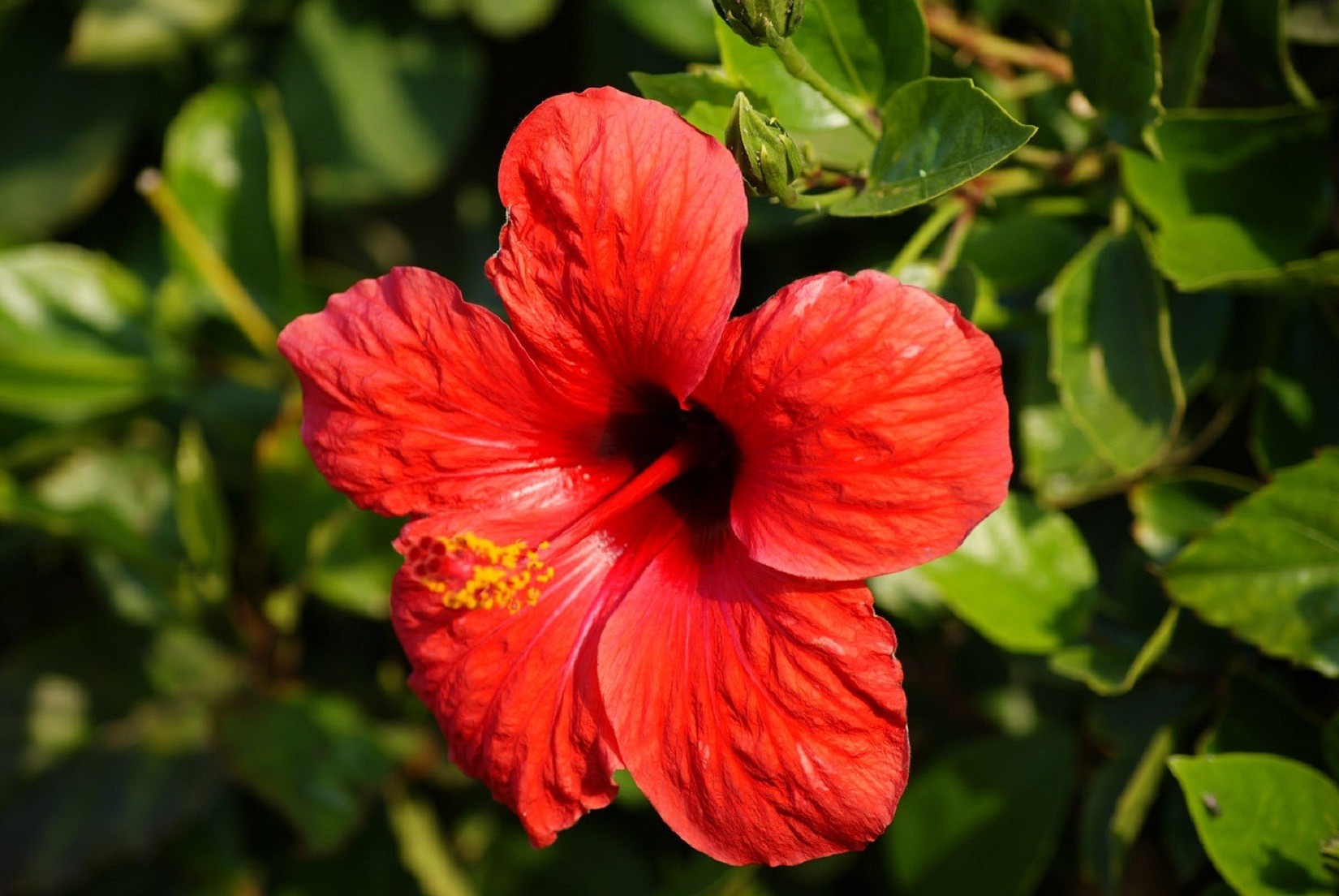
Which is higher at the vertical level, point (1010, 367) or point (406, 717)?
point (1010, 367)

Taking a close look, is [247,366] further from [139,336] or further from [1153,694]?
[1153,694]

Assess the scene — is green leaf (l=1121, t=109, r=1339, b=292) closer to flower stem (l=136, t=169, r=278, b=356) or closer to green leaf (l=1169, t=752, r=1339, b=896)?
green leaf (l=1169, t=752, r=1339, b=896)

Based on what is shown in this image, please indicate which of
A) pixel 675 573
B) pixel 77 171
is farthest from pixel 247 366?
pixel 675 573

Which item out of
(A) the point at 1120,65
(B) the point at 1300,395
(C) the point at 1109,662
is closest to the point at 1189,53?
(A) the point at 1120,65

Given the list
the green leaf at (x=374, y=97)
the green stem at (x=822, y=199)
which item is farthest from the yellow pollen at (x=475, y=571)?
the green leaf at (x=374, y=97)

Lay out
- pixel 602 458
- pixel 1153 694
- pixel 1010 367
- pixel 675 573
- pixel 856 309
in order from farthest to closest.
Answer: pixel 1010 367
pixel 1153 694
pixel 602 458
pixel 675 573
pixel 856 309

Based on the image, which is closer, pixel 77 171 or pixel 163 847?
pixel 163 847

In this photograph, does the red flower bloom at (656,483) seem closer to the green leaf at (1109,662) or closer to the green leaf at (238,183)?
the green leaf at (1109,662)
